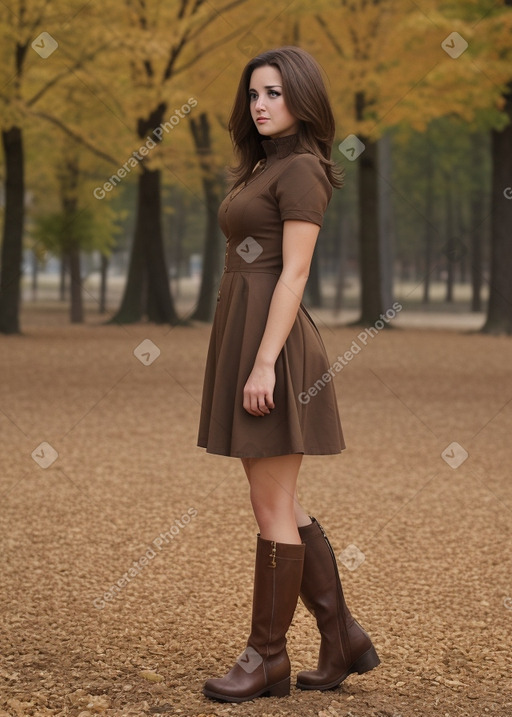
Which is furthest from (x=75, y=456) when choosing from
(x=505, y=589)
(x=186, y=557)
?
(x=505, y=589)

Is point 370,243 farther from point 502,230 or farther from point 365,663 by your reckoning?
point 365,663

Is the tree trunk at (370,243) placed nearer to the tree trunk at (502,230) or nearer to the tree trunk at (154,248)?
the tree trunk at (502,230)

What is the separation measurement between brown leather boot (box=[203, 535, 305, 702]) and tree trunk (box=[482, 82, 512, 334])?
15.9m

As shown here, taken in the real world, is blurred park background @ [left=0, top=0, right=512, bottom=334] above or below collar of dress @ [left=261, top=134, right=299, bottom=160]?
above

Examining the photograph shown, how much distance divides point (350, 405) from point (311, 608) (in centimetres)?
729

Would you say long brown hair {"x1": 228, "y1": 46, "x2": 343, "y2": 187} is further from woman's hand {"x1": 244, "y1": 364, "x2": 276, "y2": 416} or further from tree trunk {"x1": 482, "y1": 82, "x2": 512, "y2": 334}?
tree trunk {"x1": 482, "y1": 82, "x2": 512, "y2": 334}

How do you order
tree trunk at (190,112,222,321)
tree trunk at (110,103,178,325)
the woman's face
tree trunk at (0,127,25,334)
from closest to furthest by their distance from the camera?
the woman's face → tree trunk at (0,127,25,334) → tree trunk at (110,103,178,325) → tree trunk at (190,112,222,321)

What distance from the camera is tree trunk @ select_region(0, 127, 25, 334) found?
59.7ft

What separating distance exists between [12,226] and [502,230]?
8757 millimetres

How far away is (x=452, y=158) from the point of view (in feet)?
100

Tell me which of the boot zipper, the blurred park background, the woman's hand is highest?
the blurred park background

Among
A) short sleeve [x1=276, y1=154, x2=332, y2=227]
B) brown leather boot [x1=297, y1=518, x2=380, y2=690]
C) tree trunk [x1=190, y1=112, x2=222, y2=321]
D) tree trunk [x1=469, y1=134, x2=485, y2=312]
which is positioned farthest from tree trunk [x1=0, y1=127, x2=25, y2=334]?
tree trunk [x1=469, y1=134, x2=485, y2=312]

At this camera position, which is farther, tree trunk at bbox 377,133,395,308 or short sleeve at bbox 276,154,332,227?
tree trunk at bbox 377,133,395,308

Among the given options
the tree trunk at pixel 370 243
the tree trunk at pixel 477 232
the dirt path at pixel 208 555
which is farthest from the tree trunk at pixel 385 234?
the dirt path at pixel 208 555
